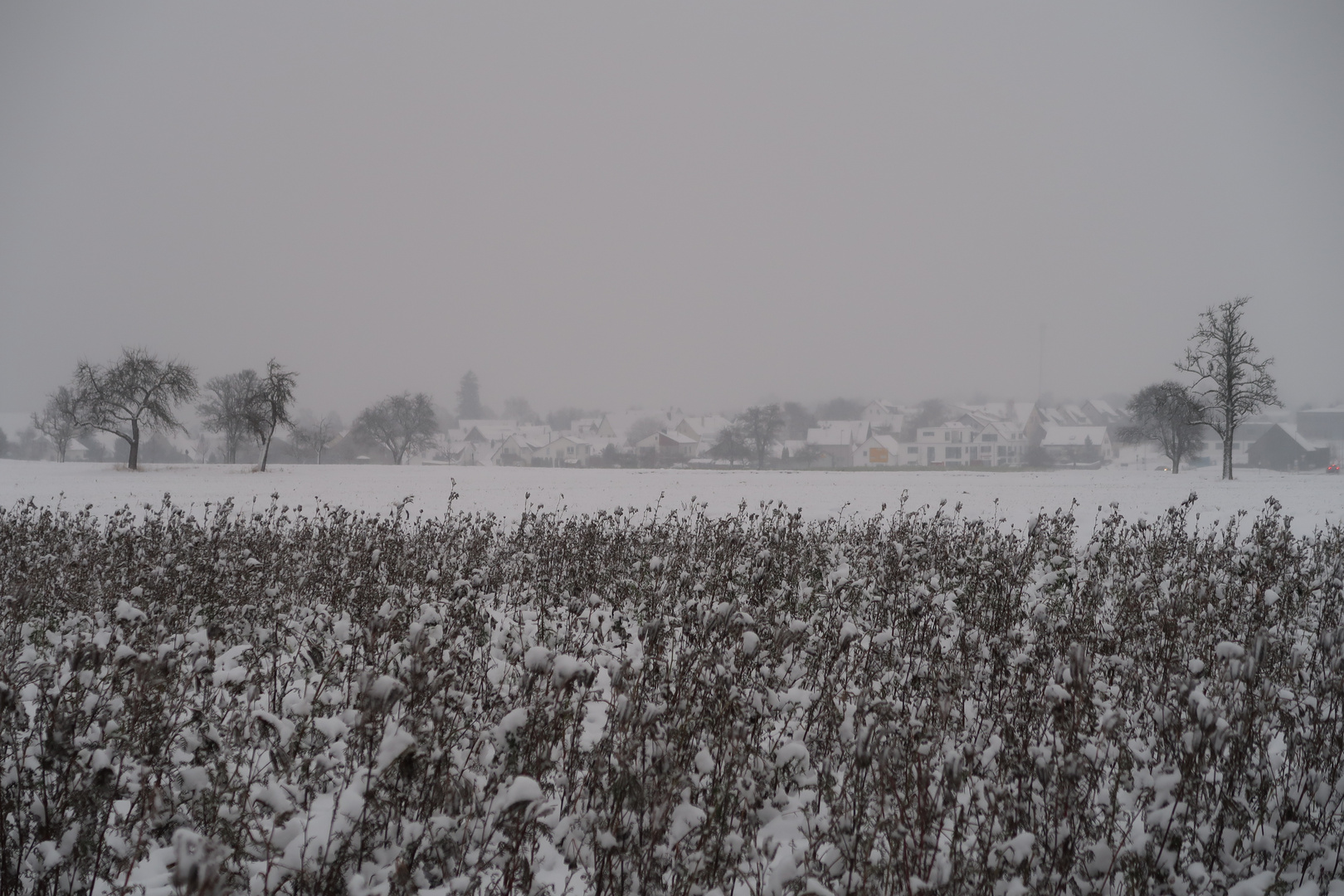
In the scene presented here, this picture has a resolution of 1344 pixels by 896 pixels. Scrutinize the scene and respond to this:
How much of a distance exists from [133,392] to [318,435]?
38.0 m

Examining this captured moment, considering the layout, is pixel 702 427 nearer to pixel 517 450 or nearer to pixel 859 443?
pixel 859 443

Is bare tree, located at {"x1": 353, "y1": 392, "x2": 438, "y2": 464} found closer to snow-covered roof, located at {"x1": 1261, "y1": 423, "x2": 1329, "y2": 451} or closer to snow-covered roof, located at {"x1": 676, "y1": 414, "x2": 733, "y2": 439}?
snow-covered roof, located at {"x1": 676, "y1": 414, "x2": 733, "y2": 439}

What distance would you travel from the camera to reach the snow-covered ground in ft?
62.7

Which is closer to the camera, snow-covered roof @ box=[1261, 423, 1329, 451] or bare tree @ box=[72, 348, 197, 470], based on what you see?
A: bare tree @ box=[72, 348, 197, 470]

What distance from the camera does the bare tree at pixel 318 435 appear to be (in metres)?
68.2

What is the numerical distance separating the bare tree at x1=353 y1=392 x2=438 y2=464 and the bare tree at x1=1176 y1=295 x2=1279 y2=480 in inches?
2769

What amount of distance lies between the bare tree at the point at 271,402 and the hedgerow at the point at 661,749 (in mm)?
36441

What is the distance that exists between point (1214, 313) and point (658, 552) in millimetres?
A: 39860

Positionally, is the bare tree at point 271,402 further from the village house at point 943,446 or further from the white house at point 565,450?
the village house at point 943,446

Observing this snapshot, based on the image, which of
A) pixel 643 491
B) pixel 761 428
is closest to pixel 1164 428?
pixel 761 428

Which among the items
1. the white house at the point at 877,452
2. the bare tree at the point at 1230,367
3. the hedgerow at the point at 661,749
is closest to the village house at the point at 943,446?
the white house at the point at 877,452

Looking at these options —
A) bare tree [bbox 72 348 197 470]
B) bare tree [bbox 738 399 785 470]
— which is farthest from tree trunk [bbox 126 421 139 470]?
bare tree [bbox 738 399 785 470]

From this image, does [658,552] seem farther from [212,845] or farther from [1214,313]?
[1214,313]

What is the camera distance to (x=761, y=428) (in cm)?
8062
